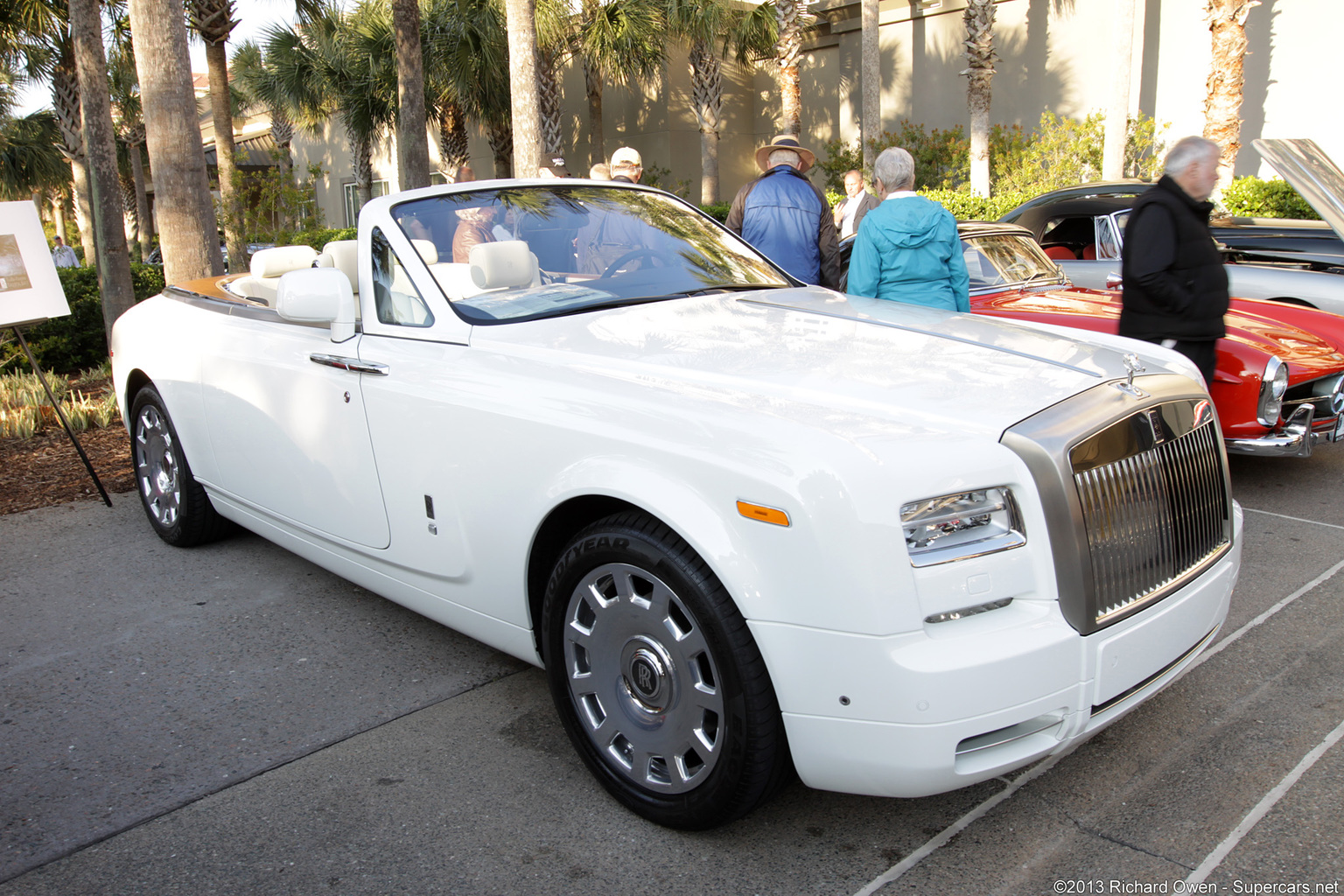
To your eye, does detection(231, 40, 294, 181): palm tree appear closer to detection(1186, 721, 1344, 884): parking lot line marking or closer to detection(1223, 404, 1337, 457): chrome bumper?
detection(1223, 404, 1337, 457): chrome bumper

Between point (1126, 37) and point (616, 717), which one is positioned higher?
point (1126, 37)

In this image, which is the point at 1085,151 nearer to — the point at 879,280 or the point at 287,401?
the point at 879,280

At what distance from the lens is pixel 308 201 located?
15.9m

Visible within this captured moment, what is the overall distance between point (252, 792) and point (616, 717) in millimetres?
1096

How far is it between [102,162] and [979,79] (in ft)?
45.7

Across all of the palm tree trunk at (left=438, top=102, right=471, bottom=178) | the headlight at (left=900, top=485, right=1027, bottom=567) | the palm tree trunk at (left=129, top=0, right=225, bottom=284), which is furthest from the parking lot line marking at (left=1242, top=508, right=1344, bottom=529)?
the palm tree trunk at (left=438, top=102, right=471, bottom=178)

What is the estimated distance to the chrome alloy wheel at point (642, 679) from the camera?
8.20 ft

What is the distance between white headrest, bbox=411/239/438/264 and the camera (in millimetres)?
3525

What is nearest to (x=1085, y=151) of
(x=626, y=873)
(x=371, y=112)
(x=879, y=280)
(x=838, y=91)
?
(x=838, y=91)

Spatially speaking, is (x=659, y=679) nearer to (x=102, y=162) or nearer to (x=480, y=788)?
(x=480, y=788)

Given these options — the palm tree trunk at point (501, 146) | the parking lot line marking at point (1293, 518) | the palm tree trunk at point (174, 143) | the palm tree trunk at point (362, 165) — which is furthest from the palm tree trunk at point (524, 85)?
the palm tree trunk at point (362, 165)

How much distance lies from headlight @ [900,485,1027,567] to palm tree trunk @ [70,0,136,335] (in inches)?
385

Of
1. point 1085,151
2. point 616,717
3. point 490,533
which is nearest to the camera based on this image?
point 616,717

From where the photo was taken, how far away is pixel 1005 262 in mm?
6641
